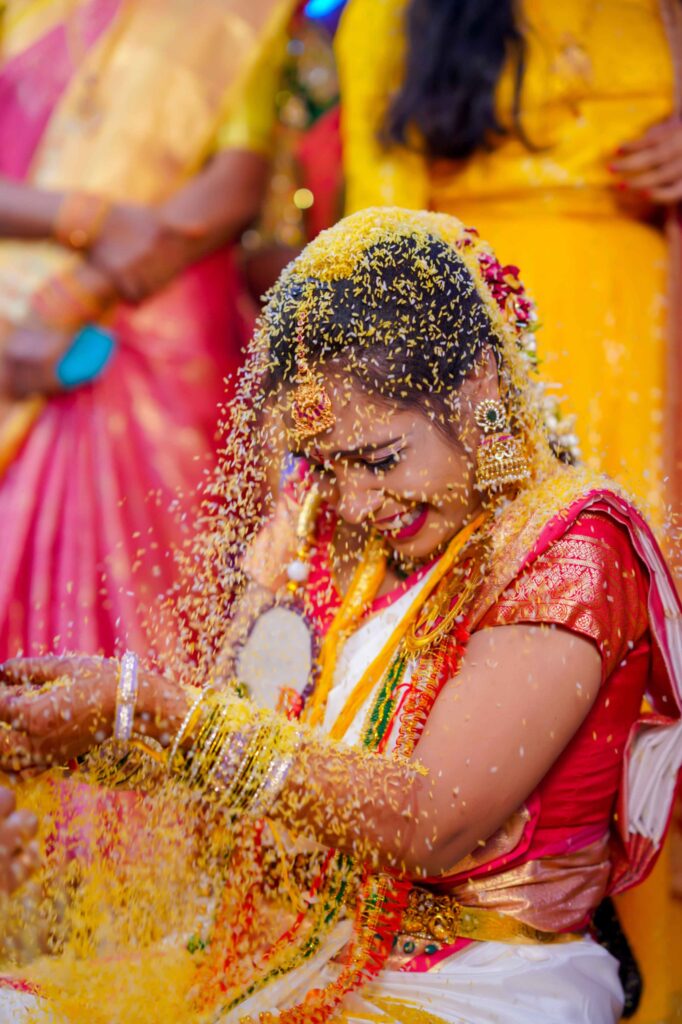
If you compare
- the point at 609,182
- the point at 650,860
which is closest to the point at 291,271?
the point at 650,860

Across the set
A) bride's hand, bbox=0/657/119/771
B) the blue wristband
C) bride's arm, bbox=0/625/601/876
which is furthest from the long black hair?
bride's hand, bbox=0/657/119/771

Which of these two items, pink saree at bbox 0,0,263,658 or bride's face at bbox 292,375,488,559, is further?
pink saree at bbox 0,0,263,658

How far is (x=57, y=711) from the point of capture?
136 cm

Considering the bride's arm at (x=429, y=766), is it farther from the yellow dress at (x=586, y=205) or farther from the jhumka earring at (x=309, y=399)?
the yellow dress at (x=586, y=205)

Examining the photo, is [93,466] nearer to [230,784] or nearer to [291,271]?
[291,271]

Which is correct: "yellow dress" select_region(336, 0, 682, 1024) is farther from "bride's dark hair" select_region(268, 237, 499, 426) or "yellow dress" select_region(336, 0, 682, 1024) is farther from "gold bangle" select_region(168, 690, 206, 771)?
"gold bangle" select_region(168, 690, 206, 771)

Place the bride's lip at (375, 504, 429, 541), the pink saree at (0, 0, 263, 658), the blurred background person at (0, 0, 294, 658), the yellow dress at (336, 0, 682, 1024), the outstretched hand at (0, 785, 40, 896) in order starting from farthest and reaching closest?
the blurred background person at (0, 0, 294, 658) < the pink saree at (0, 0, 263, 658) < the yellow dress at (336, 0, 682, 1024) < the bride's lip at (375, 504, 429, 541) < the outstretched hand at (0, 785, 40, 896)

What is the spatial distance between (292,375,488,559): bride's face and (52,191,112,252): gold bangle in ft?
5.64

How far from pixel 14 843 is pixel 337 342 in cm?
66

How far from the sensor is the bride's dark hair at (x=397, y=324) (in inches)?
56.4

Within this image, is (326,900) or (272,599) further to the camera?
(272,599)

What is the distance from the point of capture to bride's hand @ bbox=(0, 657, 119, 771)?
1.36 m

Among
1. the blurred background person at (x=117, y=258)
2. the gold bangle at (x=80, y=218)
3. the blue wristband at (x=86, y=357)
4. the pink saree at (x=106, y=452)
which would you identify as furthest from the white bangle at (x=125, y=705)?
the gold bangle at (x=80, y=218)

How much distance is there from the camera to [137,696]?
136 centimetres
